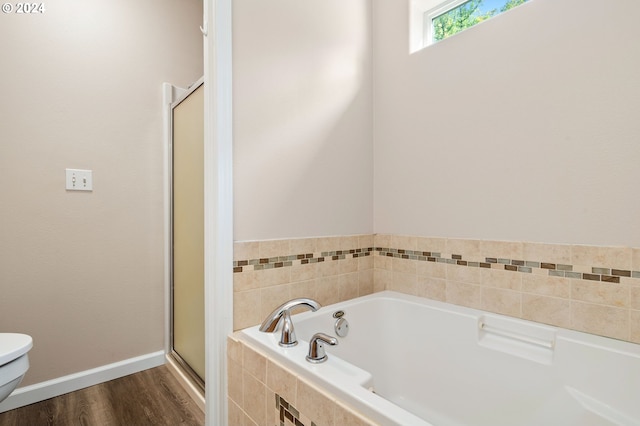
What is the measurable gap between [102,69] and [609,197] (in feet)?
8.44

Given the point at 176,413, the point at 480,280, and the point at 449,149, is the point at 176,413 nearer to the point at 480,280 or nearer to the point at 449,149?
the point at 480,280

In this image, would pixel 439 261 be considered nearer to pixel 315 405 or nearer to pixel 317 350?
pixel 317 350

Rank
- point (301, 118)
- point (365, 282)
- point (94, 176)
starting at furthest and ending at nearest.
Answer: point (94, 176) → point (365, 282) → point (301, 118)

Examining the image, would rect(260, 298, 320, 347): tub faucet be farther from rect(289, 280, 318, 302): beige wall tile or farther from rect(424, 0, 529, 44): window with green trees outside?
rect(424, 0, 529, 44): window with green trees outside

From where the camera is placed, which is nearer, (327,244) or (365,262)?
(327,244)

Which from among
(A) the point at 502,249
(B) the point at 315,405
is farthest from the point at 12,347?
(A) the point at 502,249

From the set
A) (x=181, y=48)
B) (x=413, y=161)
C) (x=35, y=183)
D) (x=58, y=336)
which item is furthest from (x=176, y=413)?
(x=181, y=48)

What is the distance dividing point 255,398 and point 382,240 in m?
1.03

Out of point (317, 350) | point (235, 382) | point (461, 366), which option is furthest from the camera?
point (461, 366)

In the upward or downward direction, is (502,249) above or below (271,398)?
above

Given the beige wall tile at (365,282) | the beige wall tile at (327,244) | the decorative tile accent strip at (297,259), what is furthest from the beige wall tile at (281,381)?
the beige wall tile at (365,282)

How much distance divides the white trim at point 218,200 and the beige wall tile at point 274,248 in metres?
0.14

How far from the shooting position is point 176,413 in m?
1.63

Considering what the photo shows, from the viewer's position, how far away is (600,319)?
1.09 meters
